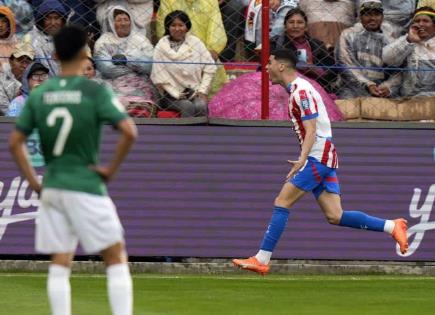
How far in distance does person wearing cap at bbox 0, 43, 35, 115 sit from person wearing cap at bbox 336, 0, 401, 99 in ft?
11.6

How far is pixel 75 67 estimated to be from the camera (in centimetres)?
820

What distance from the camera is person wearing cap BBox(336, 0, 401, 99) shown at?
14844mm

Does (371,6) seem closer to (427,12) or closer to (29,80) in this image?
(427,12)

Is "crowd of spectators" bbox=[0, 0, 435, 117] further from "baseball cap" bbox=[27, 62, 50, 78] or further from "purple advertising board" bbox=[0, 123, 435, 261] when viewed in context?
"purple advertising board" bbox=[0, 123, 435, 261]

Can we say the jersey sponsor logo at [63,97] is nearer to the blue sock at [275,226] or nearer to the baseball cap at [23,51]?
the blue sock at [275,226]

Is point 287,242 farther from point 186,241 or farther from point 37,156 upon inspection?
point 37,156

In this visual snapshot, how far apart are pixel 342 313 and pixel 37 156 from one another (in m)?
4.89

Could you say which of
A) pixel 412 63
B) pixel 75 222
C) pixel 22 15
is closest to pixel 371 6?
pixel 412 63

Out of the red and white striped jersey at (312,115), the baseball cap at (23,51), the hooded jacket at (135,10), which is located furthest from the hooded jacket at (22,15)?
the red and white striped jersey at (312,115)

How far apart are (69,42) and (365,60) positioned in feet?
24.1

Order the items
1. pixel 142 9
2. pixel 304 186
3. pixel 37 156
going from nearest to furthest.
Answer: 1. pixel 304 186
2. pixel 37 156
3. pixel 142 9

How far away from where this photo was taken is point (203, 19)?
598 inches

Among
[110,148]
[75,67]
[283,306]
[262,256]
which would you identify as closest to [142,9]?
[110,148]

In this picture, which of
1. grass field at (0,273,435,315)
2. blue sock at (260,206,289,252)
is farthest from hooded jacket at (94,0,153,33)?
blue sock at (260,206,289,252)
